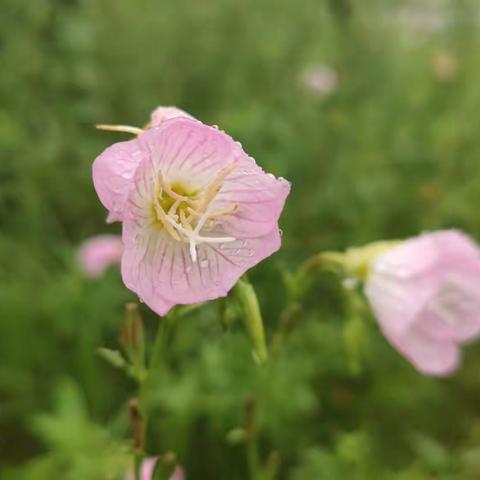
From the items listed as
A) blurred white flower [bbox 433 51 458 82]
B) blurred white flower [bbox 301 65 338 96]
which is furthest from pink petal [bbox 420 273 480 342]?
blurred white flower [bbox 433 51 458 82]

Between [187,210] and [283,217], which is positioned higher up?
[187,210]

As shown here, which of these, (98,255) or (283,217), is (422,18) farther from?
(98,255)

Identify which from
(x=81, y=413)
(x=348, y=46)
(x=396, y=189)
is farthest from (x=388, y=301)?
(x=348, y=46)

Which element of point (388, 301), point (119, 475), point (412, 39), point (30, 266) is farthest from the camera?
point (412, 39)

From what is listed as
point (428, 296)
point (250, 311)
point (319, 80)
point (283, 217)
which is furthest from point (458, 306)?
point (319, 80)

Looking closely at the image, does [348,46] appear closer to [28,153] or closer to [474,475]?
[28,153]
